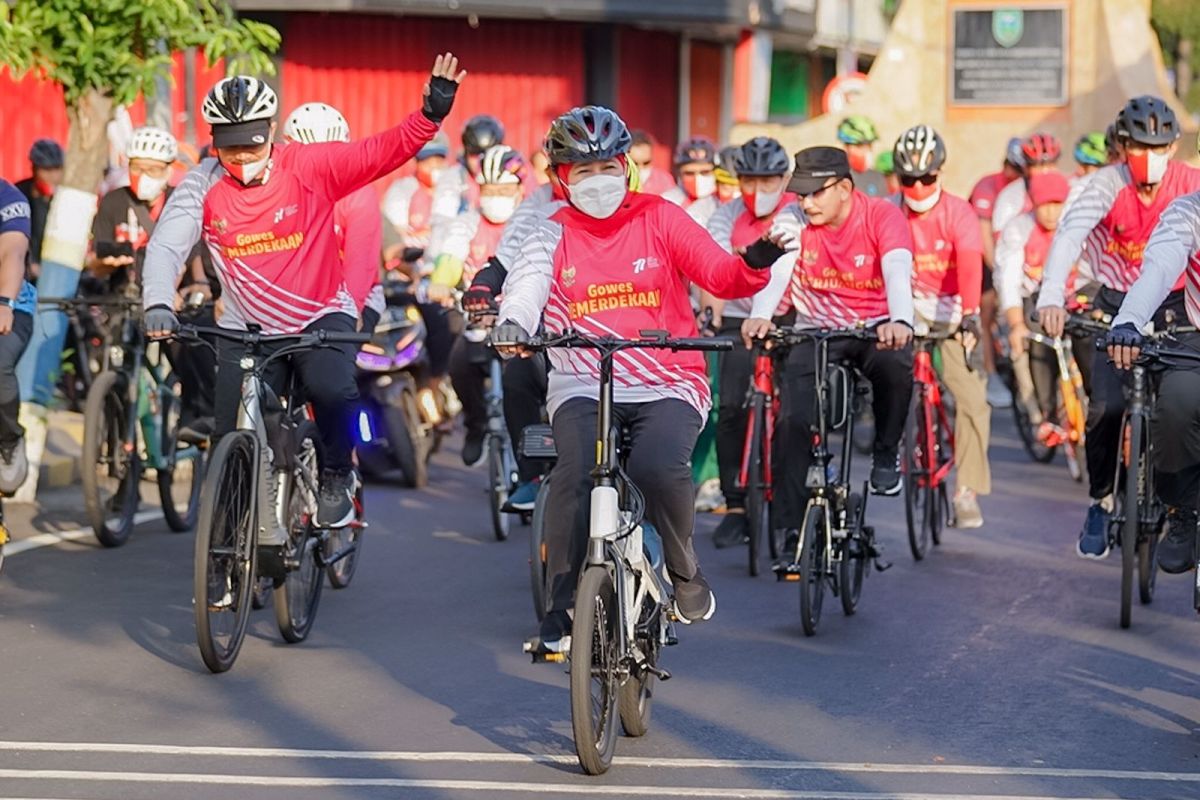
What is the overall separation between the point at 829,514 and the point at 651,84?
20.6 metres

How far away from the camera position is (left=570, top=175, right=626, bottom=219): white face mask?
7617mm

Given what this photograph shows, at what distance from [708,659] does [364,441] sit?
6.06 ft

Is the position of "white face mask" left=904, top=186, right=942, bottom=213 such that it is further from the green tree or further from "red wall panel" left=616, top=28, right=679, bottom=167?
"red wall panel" left=616, top=28, right=679, bottom=167

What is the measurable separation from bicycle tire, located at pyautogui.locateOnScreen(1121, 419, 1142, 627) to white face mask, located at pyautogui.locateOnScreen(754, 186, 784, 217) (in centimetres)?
280

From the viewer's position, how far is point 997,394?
21344 millimetres

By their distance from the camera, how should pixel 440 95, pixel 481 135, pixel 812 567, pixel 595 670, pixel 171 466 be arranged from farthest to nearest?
pixel 481 135 → pixel 171 466 → pixel 812 567 → pixel 440 95 → pixel 595 670

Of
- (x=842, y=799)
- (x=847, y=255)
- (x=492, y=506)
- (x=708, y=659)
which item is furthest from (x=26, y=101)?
(x=842, y=799)

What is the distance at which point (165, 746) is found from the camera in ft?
23.9

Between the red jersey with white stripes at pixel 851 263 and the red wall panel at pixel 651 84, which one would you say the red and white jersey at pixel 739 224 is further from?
the red wall panel at pixel 651 84

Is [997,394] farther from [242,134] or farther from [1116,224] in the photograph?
[242,134]

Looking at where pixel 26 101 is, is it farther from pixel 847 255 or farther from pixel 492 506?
pixel 847 255

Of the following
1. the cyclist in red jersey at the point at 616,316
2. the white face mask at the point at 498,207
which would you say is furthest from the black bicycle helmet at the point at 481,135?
the cyclist in red jersey at the point at 616,316

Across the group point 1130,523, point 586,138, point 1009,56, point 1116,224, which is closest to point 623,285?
point 586,138

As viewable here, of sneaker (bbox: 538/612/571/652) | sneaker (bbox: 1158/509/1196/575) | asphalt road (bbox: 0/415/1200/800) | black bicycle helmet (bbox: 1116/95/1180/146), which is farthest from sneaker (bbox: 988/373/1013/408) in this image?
sneaker (bbox: 538/612/571/652)
